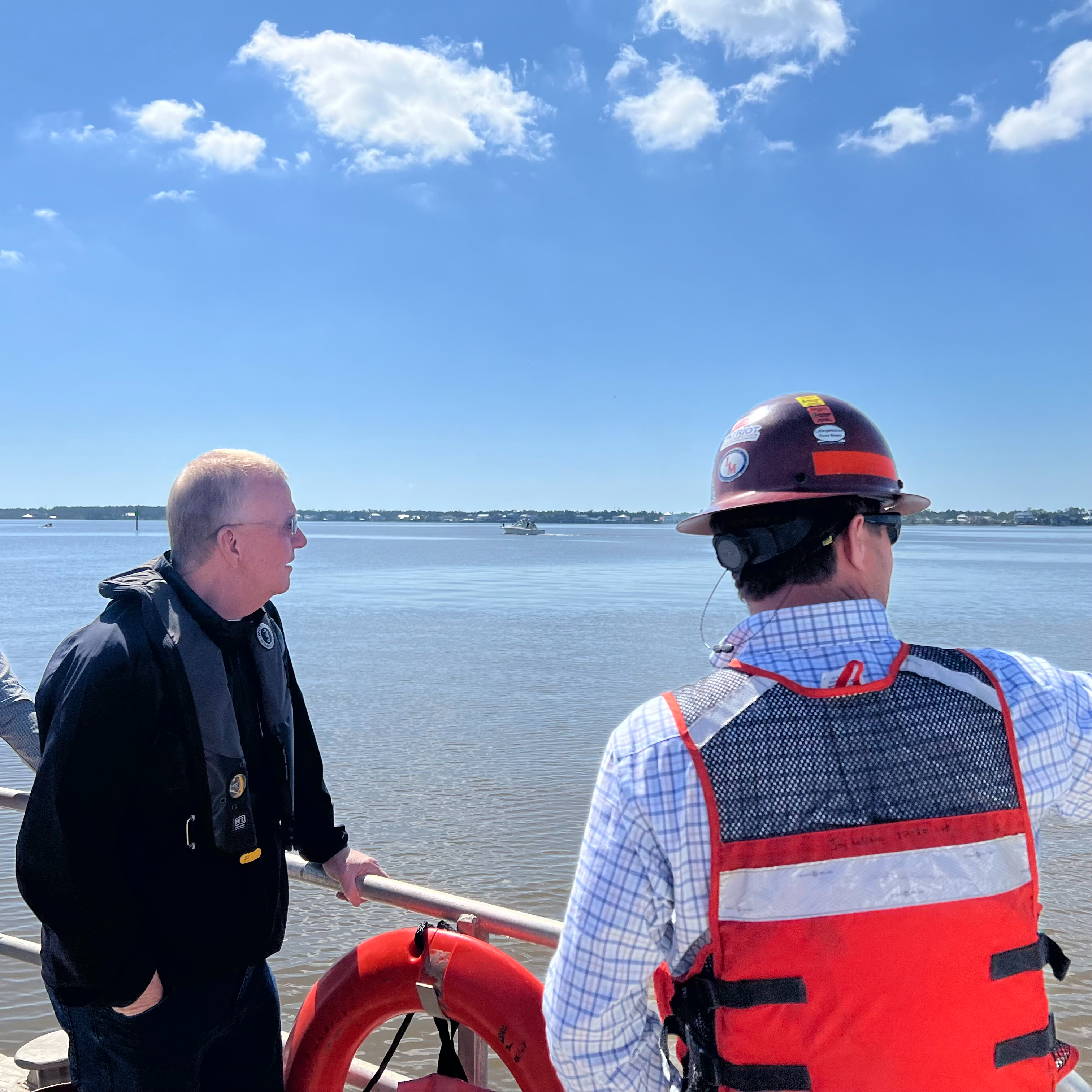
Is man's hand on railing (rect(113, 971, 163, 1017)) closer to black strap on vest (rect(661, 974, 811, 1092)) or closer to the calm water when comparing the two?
black strap on vest (rect(661, 974, 811, 1092))

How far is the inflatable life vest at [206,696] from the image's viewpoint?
1.93 m

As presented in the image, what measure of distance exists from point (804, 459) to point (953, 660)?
1.21 feet

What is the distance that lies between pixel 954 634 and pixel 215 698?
21.2 m

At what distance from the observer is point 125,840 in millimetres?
1904

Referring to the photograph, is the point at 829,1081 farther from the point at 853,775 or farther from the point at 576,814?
the point at 576,814

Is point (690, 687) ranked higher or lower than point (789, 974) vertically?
higher

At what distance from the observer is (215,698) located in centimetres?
198

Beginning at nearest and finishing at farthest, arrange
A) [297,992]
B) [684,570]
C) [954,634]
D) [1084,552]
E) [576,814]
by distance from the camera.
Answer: [297,992]
[576,814]
[954,634]
[684,570]
[1084,552]

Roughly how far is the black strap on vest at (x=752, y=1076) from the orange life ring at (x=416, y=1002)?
0.83 meters

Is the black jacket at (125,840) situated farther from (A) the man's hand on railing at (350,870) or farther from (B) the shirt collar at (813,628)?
(B) the shirt collar at (813,628)

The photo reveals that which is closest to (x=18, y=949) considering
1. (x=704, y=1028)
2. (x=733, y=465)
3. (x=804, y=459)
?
(x=704, y=1028)

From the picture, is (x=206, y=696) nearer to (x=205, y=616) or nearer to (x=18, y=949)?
(x=205, y=616)

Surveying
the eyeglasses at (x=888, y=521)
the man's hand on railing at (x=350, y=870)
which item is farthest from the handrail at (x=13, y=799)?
the eyeglasses at (x=888, y=521)

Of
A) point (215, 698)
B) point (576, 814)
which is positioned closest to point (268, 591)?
point (215, 698)
